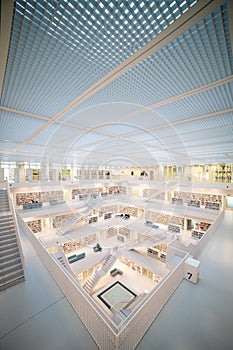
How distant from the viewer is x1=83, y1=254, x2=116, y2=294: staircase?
434 inches

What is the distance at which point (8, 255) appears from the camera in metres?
4.91

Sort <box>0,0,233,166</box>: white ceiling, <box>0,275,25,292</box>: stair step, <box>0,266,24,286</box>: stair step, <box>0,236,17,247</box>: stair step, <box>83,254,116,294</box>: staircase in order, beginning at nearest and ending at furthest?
<box>0,0,233,166</box>: white ceiling, <box>0,275,25,292</box>: stair step, <box>0,266,24,286</box>: stair step, <box>0,236,17,247</box>: stair step, <box>83,254,116,294</box>: staircase

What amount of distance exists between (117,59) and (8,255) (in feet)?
21.5

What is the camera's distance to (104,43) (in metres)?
1.31

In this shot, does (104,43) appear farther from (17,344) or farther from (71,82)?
(17,344)

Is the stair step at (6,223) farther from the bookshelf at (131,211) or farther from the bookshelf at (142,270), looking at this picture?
the bookshelf at (131,211)

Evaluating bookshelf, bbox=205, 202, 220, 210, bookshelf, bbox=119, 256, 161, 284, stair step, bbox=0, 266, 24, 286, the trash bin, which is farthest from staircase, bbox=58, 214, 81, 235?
bookshelf, bbox=205, 202, 220, 210

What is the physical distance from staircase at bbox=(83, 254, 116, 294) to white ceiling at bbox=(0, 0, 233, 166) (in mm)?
12993

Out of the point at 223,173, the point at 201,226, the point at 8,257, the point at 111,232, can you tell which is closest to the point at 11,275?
the point at 8,257

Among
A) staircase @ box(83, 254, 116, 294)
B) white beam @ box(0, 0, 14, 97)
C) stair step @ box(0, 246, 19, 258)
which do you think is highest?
white beam @ box(0, 0, 14, 97)

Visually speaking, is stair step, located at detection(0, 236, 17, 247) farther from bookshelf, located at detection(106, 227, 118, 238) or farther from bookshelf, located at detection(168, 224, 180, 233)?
bookshelf, located at detection(106, 227, 118, 238)

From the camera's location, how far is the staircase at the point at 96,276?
36.2 ft

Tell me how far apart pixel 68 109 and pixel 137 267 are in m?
15.2

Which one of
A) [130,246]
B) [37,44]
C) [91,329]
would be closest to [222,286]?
[91,329]
